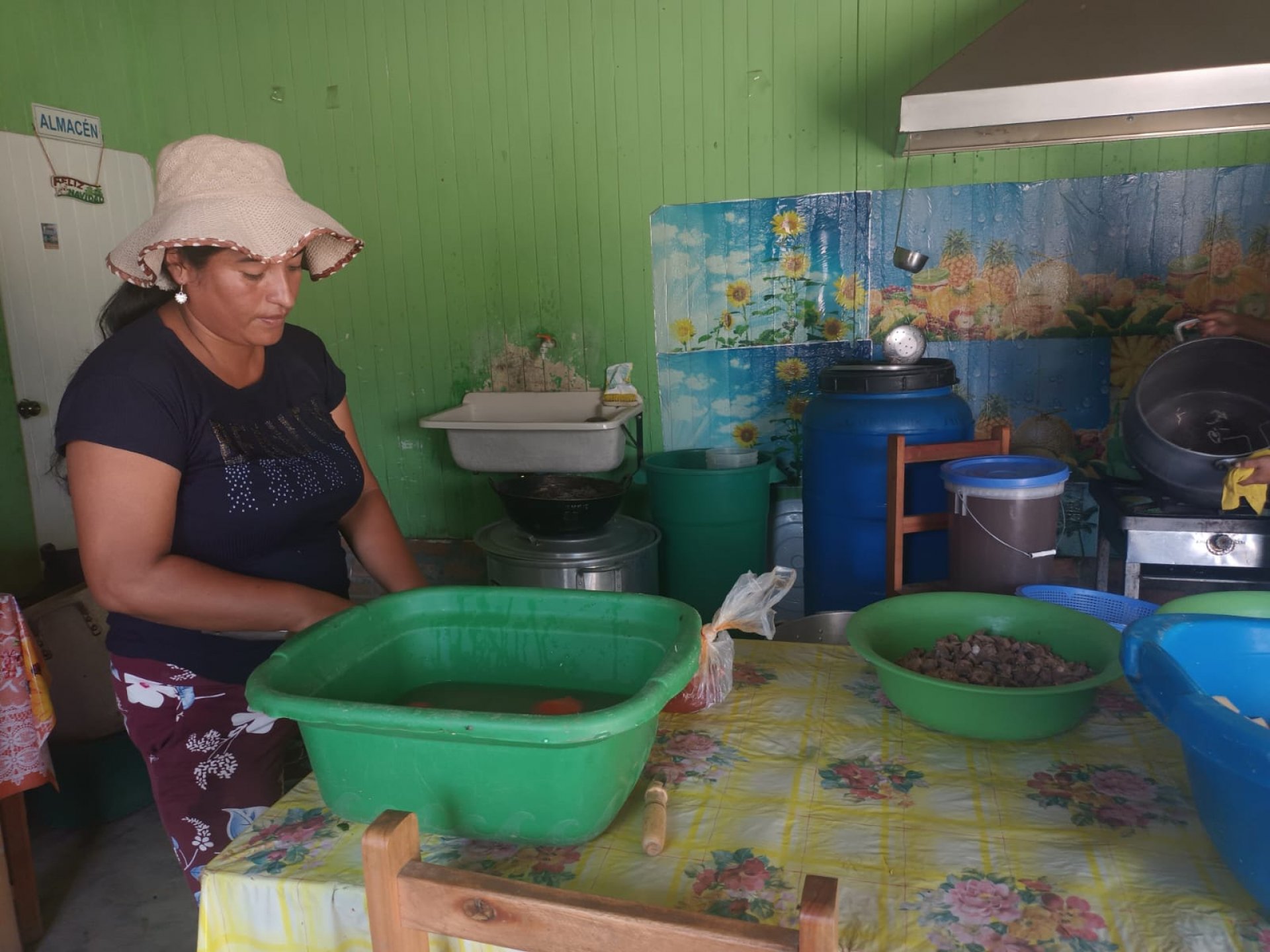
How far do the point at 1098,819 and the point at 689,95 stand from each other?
2.85 meters

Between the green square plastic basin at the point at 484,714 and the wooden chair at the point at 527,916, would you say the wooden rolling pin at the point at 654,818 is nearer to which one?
the green square plastic basin at the point at 484,714

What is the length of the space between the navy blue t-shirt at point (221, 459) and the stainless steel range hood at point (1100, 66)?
154 cm

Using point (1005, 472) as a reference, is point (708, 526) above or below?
below

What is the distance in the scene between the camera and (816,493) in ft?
9.53

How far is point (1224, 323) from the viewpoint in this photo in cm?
258

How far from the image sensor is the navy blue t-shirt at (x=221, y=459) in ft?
4.18

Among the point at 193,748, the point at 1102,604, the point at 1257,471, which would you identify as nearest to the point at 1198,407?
the point at 1257,471

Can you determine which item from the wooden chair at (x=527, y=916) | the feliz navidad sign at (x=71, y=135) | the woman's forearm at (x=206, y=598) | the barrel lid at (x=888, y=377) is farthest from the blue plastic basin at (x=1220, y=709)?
the feliz navidad sign at (x=71, y=135)

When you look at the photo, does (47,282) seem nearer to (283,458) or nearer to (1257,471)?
(283,458)

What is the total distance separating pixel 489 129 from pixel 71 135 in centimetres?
151

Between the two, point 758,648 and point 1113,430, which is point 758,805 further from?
point 1113,430

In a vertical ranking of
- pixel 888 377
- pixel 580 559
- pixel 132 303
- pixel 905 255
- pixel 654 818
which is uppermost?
pixel 905 255

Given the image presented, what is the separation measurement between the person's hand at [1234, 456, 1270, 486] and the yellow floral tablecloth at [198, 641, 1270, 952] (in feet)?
4.06

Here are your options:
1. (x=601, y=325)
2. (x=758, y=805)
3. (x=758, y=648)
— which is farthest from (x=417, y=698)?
(x=601, y=325)
